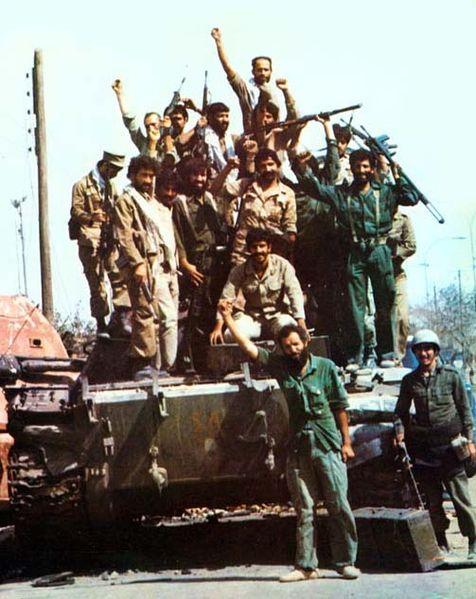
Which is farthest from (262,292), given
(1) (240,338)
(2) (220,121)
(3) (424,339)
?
(2) (220,121)

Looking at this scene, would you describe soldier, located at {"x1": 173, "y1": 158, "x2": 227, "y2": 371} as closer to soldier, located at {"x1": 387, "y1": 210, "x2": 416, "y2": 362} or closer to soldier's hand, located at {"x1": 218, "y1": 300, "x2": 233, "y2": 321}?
soldier's hand, located at {"x1": 218, "y1": 300, "x2": 233, "y2": 321}

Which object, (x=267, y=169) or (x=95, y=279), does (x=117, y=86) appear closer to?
(x=95, y=279)

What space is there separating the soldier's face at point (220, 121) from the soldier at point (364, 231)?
1047 mm

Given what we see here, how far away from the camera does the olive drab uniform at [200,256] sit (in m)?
10.6

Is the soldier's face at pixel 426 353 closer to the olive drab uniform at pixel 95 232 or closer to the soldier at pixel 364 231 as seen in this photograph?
the soldier at pixel 364 231

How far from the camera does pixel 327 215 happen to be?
11445 mm

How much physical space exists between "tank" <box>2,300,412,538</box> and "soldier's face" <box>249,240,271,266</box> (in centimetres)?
85

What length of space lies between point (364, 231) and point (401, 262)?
5.19ft

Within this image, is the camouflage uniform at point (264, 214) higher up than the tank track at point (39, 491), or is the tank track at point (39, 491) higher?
the camouflage uniform at point (264, 214)

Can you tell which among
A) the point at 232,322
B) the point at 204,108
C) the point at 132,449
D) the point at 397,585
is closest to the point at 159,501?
the point at 132,449

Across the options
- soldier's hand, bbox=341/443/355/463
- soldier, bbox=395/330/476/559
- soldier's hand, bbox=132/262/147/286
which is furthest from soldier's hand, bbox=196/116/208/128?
soldier's hand, bbox=341/443/355/463

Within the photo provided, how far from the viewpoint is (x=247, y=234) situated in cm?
962


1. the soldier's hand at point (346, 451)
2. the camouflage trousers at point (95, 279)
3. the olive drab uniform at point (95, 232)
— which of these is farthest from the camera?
the camouflage trousers at point (95, 279)

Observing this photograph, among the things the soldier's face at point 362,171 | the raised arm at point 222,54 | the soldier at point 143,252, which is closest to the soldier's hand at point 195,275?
the soldier at point 143,252
